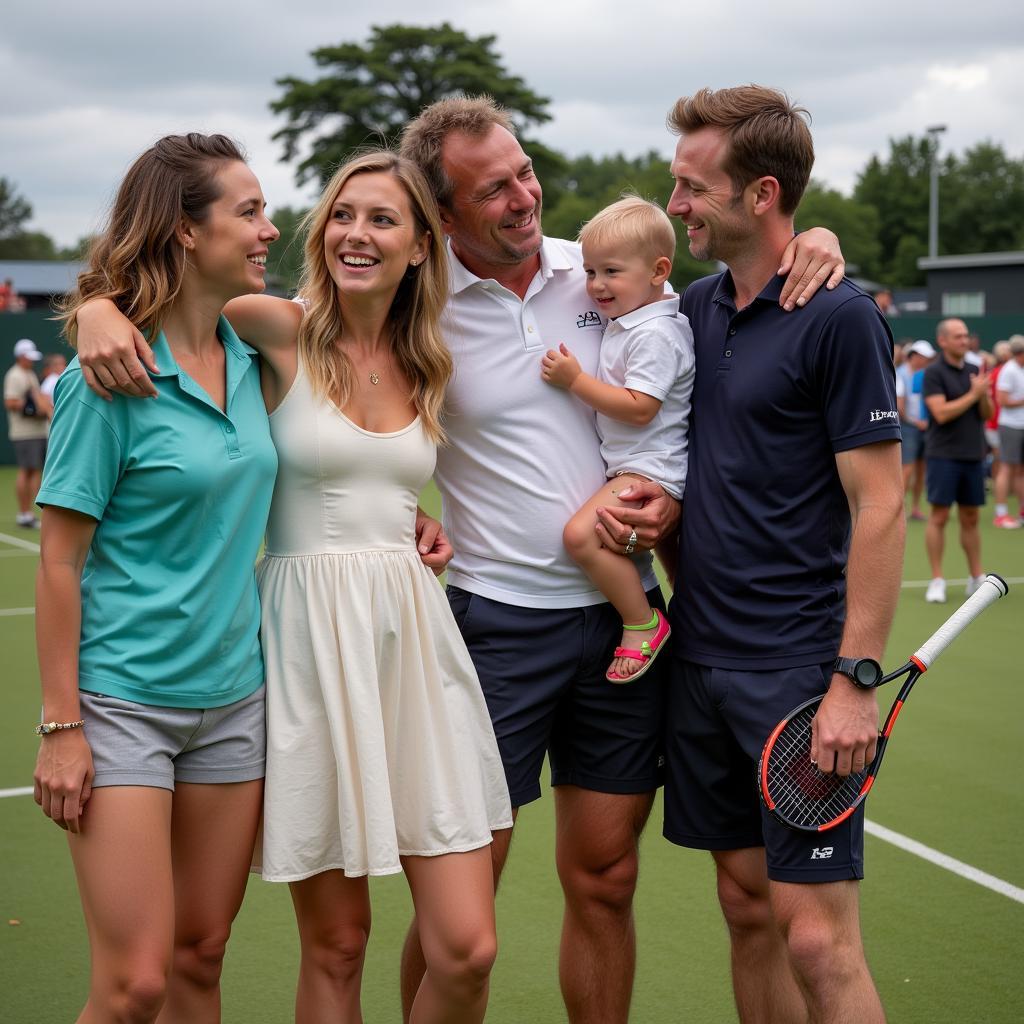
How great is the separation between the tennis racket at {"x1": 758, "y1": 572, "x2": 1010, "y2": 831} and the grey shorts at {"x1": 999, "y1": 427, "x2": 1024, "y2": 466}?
42.6ft

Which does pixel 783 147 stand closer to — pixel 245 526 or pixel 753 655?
pixel 753 655

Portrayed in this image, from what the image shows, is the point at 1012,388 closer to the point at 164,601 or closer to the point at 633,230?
the point at 633,230

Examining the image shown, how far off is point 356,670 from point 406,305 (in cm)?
100

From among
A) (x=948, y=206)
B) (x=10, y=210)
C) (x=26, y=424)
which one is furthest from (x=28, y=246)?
(x=26, y=424)

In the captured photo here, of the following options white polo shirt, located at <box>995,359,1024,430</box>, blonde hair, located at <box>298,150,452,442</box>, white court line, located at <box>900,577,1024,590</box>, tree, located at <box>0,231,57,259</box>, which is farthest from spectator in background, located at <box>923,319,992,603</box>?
tree, located at <box>0,231,57,259</box>

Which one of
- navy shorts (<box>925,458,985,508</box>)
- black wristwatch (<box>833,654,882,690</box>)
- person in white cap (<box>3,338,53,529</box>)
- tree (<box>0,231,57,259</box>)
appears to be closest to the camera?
black wristwatch (<box>833,654,882,690</box>)

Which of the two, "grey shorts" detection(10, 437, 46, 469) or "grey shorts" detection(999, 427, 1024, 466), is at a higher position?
"grey shorts" detection(10, 437, 46, 469)

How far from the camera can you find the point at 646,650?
3496mm

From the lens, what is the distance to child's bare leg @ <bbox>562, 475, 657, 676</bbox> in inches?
Result: 138

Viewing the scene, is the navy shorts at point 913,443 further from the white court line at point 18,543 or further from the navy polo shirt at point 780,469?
the navy polo shirt at point 780,469

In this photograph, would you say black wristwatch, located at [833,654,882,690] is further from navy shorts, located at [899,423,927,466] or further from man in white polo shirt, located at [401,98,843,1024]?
navy shorts, located at [899,423,927,466]

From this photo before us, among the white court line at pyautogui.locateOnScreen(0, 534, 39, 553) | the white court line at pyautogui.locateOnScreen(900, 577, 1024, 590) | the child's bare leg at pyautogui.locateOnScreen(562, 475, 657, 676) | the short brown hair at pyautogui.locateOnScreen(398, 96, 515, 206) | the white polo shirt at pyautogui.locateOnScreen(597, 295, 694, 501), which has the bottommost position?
the white court line at pyautogui.locateOnScreen(900, 577, 1024, 590)

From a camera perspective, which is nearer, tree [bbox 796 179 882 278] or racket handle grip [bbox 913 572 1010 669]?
racket handle grip [bbox 913 572 1010 669]

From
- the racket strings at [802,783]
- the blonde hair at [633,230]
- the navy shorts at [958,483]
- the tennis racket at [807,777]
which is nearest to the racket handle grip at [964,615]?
the tennis racket at [807,777]
